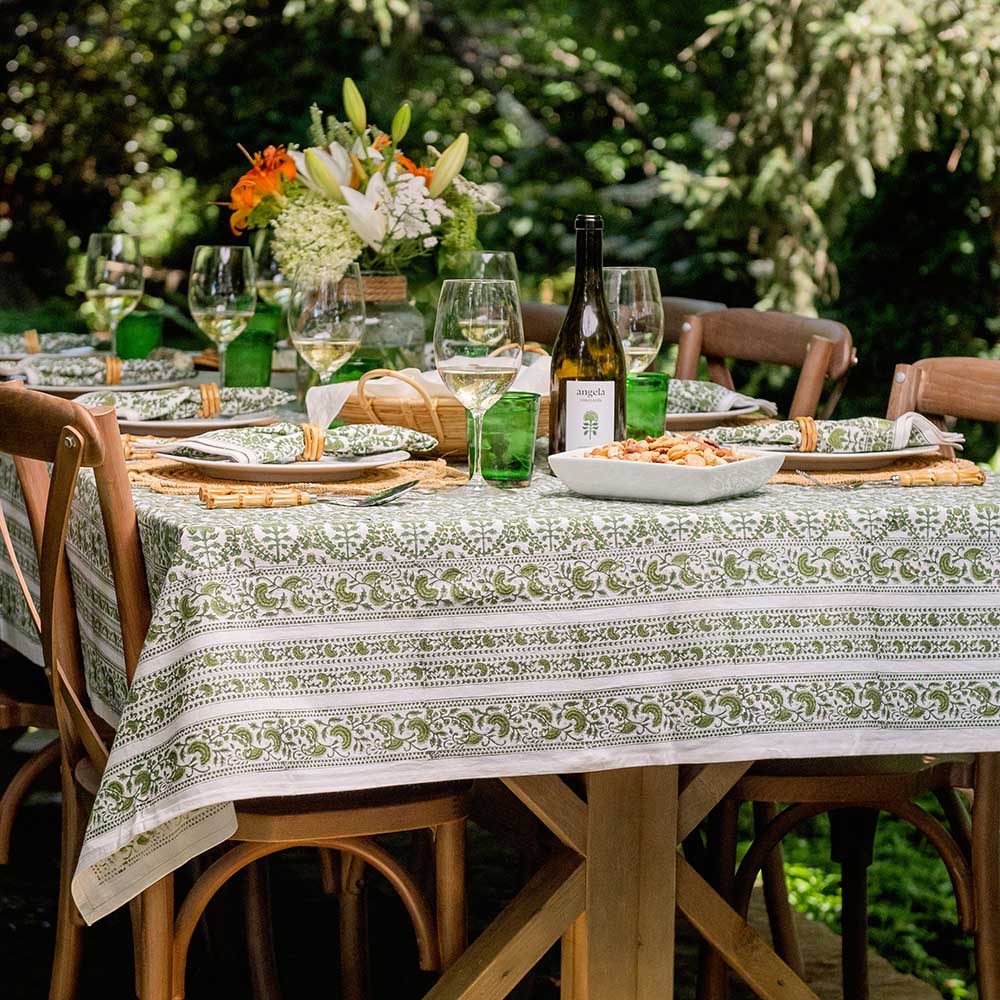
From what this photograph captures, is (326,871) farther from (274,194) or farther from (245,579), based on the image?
(274,194)

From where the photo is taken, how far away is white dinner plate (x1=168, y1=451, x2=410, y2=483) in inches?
66.1

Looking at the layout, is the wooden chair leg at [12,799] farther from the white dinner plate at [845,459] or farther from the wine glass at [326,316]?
the white dinner plate at [845,459]

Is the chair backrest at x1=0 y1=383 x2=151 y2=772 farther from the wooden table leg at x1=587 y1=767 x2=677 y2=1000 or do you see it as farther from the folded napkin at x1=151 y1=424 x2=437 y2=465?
the wooden table leg at x1=587 y1=767 x2=677 y2=1000

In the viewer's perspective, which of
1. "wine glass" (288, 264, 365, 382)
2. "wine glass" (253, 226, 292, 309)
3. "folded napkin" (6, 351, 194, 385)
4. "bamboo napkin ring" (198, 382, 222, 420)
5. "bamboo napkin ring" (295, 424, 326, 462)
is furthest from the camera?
"wine glass" (253, 226, 292, 309)

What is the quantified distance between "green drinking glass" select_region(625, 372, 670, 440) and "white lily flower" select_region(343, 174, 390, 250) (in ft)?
2.17

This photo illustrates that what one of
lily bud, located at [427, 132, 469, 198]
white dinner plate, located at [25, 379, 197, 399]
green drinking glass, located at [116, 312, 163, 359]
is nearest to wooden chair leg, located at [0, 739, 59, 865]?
white dinner plate, located at [25, 379, 197, 399]

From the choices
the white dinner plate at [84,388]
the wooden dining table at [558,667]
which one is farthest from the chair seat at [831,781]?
the white dinner plate at [84,388]

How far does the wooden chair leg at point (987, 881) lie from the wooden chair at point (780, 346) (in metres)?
0.84

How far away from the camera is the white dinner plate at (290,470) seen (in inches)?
66.1

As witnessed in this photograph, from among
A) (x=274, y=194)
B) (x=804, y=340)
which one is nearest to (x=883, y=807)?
(x=804, y=340)

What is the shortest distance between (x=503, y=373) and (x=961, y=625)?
0.54m

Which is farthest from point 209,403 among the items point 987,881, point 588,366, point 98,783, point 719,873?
point 987,881

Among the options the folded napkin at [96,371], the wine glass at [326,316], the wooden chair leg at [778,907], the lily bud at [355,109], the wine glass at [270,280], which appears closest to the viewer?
the wine glass at [326,316]

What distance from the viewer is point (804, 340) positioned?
108 inches
